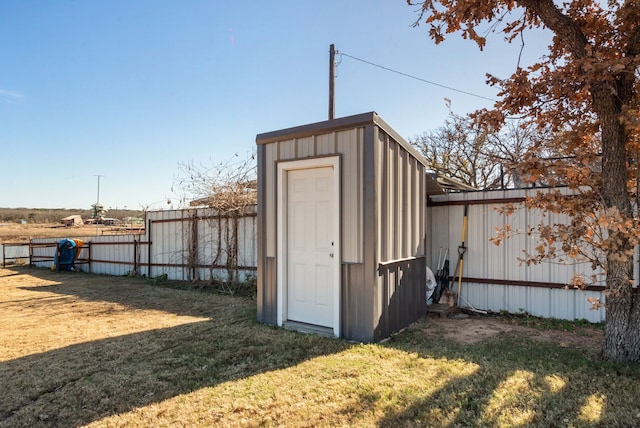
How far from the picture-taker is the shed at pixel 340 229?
392cm

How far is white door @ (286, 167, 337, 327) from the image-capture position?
427cm

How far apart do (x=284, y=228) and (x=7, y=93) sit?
922 centimetres

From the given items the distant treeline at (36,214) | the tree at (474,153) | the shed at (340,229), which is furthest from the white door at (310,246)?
the distant treeline at (36,214)

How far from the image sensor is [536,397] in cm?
254

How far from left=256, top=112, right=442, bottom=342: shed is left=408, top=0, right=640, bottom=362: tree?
1334mm

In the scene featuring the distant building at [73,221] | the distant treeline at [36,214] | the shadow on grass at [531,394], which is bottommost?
the shadow on grass at [531,394]

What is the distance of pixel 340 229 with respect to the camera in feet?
13.4

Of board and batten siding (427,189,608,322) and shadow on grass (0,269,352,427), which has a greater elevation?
board and batten siding (427,189,608,322)

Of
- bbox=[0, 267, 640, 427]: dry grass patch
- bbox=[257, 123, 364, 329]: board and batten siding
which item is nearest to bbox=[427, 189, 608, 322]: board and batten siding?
bbox=[0, 267, 640, 427]: dry grass patch

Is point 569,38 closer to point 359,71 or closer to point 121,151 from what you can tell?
point 359,71

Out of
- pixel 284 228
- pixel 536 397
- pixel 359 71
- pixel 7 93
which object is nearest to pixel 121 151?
pixel 7 93

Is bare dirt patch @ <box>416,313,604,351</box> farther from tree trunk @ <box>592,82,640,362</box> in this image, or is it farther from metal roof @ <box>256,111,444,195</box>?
metal roof @ <box>256,111,444,195</box>

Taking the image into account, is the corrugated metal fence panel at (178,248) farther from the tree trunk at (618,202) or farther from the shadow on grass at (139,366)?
the tree trunk at (618,202)

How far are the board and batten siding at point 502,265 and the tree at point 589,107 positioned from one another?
5.56ft
